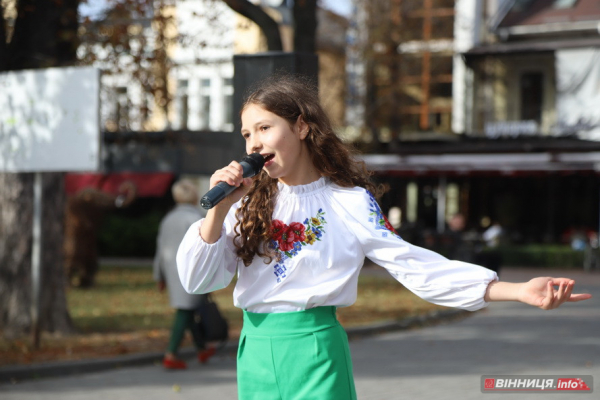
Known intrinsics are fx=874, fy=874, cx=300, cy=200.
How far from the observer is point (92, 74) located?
868 centimetres

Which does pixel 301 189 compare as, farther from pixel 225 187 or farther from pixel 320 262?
pixel 225 187

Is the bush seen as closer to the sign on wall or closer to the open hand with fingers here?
the sign on wall

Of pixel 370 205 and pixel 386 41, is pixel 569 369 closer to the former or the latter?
pixel 370 205

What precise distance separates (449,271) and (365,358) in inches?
256

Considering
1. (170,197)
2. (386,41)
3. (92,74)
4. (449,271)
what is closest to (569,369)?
(92,74)

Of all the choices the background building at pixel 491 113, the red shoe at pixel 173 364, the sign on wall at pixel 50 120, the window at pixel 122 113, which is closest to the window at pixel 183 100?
the window at pixel 122 113

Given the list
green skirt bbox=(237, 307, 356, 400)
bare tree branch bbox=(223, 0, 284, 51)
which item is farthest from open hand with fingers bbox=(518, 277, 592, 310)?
bare tree branch bbox=(223, 0, 284, 51)

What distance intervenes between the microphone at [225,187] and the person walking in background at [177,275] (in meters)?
5.47

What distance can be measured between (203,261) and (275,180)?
1.56 feet

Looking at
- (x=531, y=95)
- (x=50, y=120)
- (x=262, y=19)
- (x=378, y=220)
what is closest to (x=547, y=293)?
(x=378, y=220)

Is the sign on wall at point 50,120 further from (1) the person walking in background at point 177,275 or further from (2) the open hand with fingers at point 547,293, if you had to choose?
(2) the open hand with fingers at point 547,293

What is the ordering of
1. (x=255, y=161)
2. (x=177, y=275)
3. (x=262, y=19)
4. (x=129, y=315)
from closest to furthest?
(x=255, y=161) < (x=177, y=275) < (x=262, y=19) < (x=129, y=315)

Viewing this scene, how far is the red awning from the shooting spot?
98.5ft

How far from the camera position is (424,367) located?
28.9 feet
